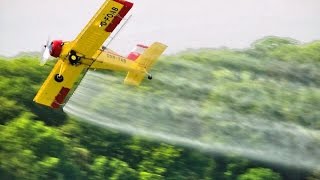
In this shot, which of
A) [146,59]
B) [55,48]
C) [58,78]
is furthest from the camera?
[146,59]

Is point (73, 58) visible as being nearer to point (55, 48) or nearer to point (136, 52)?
point (55, 48)

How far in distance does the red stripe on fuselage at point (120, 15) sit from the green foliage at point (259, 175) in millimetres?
9005

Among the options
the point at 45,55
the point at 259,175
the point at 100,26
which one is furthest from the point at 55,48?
the point at 259,175

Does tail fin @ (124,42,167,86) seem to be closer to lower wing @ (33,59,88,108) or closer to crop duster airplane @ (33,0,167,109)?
crop duster airplane @ (33,0,167,109)

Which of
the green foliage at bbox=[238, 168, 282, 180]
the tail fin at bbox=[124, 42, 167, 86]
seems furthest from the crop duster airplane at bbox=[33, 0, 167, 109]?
the green foliage at bbox=[238, 168, 282, 180]

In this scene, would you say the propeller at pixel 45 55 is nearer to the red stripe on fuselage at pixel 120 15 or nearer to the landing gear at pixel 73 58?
the landing gear at pixel 73 58

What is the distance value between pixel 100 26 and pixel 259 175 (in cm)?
923

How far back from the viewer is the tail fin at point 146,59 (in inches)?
557

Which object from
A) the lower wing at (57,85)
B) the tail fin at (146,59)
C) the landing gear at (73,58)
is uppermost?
the tail fin at (146,59)

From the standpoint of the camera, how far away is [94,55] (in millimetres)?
13703

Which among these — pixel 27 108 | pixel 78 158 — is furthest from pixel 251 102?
pixel 27 108

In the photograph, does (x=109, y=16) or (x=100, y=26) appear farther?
(x=100, y=26)

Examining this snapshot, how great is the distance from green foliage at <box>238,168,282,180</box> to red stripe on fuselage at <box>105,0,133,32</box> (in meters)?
9.01

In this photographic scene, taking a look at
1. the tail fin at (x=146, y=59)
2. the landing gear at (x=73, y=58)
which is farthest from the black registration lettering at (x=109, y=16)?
the tail fin at (x=146, y=59)
